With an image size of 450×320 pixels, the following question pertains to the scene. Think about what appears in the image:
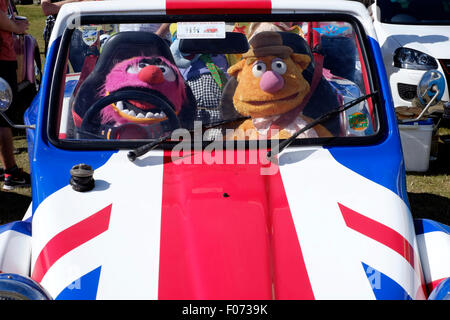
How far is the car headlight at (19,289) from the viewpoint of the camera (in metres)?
1.76

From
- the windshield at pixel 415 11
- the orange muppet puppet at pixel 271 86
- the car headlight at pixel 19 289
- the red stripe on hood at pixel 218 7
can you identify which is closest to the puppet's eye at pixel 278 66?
the orange muppet puppet at pixel 271 86

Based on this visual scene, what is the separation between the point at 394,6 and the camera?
7082 mm

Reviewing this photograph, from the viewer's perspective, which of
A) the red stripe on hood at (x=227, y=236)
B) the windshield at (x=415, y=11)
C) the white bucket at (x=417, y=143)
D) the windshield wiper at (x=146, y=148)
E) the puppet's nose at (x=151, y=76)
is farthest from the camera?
the windshield at (x=415, y=11)

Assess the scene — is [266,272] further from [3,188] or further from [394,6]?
[394,6]

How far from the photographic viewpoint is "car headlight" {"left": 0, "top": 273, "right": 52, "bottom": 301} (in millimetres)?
1760

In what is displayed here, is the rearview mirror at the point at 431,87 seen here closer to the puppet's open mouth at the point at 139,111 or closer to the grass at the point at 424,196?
the puppet's open mouth at the point at 139,111

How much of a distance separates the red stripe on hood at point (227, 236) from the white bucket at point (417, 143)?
8.75 feet

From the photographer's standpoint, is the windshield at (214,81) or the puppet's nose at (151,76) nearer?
the windshield at (214,81)

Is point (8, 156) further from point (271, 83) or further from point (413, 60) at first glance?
point (413, 60)

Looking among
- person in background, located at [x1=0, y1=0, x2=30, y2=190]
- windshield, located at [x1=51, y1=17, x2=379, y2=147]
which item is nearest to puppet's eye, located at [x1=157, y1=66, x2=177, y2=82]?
windshield, located at [x1=51, y1=17, x2=379, y2=147]

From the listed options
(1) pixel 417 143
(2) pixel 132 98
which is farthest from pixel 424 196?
(2) pixel 132 98

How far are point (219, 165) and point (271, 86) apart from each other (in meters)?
0.55
